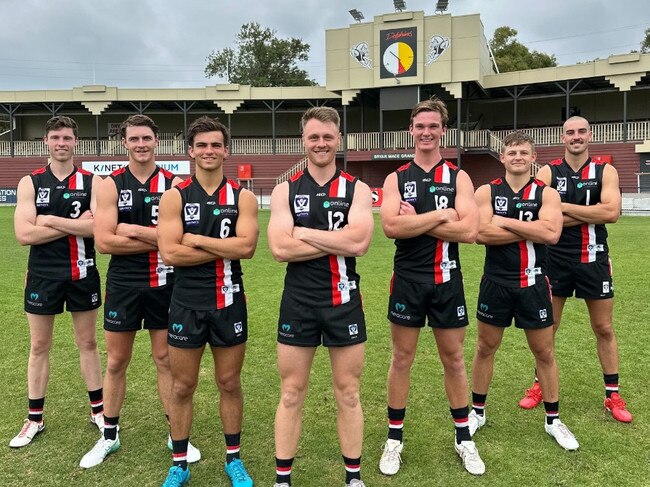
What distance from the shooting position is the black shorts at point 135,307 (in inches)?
142

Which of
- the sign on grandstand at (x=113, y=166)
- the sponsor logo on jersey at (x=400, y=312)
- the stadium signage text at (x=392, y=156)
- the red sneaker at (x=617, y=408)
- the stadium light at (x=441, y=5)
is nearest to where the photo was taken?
the sponsor logo on jersey at (x=400, y=312)

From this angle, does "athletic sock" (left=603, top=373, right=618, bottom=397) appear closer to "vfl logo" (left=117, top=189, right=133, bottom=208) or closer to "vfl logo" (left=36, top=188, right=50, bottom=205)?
"vfl logo" (left=117, top=189, right=133, bottom=208)

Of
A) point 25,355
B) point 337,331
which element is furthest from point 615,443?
point 25,355

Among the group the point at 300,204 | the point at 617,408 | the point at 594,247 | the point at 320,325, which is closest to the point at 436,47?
the point at 594,247

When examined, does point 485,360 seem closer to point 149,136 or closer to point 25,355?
point 149,136

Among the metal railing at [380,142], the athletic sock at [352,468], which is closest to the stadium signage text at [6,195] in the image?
the metal railing at [380,142]

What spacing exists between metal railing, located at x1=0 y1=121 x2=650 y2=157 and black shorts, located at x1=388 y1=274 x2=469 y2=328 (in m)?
21.8

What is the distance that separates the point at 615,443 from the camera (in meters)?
3.71

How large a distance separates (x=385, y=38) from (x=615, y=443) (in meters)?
27.9

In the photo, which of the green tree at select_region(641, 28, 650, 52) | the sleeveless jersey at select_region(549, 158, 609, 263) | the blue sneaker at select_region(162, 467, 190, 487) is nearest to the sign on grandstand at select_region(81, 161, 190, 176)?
the sleeveless jersey at select_region(549, 158, 609, 263)

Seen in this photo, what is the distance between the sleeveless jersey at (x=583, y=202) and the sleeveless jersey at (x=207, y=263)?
8.87 feet

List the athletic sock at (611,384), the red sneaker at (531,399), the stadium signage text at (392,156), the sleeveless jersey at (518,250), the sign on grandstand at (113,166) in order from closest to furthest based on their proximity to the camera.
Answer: the sleeveless jersey at (518,250)
the athletic sock at (611,384)
the red sneaker at (531,399)
the stadium signage text at (392,156)
the sign on grandstand at (113,166)

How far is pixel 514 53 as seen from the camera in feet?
152

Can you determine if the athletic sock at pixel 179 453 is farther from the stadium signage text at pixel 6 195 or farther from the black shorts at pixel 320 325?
the stadium signage text at pixel 6 195
